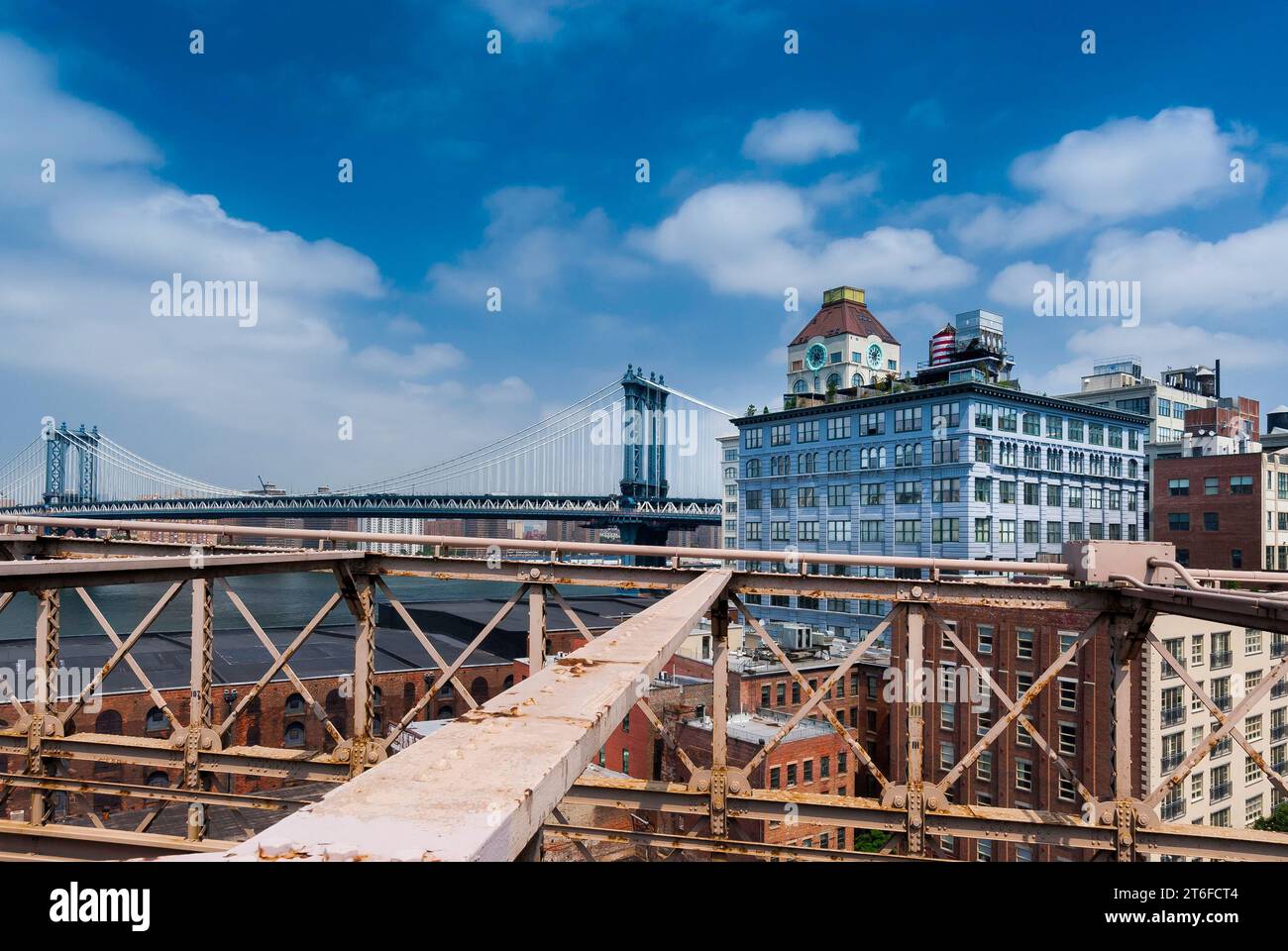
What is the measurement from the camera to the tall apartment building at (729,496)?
85.8m

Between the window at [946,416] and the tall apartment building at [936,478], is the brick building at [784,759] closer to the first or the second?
the tall apartment building at [936,478]

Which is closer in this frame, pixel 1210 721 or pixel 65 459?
pixel 1210 721

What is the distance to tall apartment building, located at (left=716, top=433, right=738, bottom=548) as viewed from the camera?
8575 cm

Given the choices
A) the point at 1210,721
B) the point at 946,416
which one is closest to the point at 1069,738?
the point at 1210,721

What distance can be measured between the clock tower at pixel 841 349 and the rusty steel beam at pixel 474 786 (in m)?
79.1

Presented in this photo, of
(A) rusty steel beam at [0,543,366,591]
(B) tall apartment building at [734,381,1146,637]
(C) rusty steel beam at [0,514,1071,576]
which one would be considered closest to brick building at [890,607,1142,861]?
(B) tall apartment building at [734,381,1146,637]

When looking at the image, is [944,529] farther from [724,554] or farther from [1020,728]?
[724,554]

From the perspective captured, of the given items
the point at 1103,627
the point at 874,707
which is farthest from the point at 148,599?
the point at 1103,627

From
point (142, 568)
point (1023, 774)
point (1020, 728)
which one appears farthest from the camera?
point (1023, 774)

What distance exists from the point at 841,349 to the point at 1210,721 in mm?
48326

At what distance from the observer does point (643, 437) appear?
11569 cm
